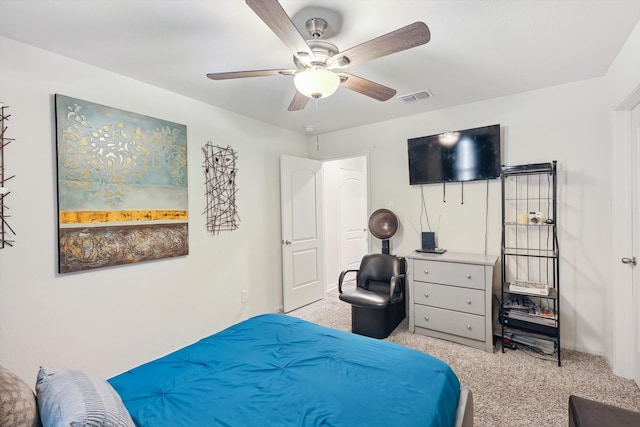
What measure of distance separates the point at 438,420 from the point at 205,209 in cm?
265

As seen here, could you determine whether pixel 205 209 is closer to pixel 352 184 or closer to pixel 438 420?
pixel 438 420

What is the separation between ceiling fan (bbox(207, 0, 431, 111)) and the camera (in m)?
1.32

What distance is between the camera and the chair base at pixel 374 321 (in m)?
3.07

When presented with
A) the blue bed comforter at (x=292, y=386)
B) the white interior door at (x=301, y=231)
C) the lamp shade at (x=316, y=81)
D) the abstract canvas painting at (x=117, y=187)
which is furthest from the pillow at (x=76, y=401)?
the white interior door at (x=301, y=231)

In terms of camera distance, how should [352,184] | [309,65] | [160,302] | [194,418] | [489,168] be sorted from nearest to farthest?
[194,418]
[309,65]
[160,302]
[489,168]
[352,184]

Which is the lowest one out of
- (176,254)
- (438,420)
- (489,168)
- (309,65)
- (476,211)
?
(438,420)

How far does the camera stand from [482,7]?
5.44 ft

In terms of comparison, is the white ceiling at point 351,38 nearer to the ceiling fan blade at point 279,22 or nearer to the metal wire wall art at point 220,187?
the ceiling fan blade at point 279,22

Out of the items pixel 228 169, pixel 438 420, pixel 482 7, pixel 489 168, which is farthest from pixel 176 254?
pixel 489 168

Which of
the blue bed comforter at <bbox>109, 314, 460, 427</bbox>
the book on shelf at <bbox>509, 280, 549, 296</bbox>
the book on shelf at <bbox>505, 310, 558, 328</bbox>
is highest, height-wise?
the book on shelf at <bbox>509, 280, 549, 296</bbox>

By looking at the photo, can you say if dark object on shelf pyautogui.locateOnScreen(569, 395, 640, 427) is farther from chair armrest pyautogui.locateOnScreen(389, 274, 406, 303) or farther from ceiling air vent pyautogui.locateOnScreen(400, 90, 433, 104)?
ceiling air vent pyautogui.locateOnScreen(400, 90, 433, 104)

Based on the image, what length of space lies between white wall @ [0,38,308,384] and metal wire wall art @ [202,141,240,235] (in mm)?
82

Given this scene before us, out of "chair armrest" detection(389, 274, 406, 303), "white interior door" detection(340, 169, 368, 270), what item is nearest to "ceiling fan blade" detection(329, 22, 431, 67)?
"chair armrest" detection(389, 274, 406, 303)

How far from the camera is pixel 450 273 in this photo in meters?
2.93
